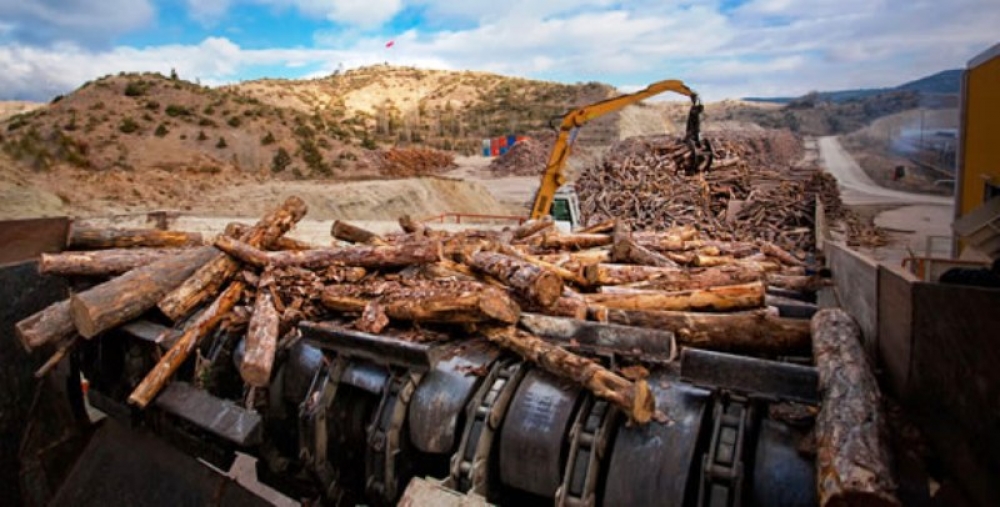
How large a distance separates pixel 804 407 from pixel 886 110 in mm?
68582

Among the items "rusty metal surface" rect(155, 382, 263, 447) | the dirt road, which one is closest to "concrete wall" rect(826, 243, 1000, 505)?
"rusty metal surface" rect(155, 382, 263, 447)

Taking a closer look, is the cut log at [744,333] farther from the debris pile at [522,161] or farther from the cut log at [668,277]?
the debris pile at [522,161]

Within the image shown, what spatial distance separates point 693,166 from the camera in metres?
19.9

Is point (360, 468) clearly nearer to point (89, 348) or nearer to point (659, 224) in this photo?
point (89, 348)

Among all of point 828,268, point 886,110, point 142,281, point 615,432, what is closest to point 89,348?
point 142,281

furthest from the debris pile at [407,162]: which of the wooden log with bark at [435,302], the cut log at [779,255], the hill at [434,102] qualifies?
the wooden log with bark at [435,302]

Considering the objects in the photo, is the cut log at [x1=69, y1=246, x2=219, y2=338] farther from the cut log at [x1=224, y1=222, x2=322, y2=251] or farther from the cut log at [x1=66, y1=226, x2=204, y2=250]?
the cut log at [x1=66, y1=226, x2=204, y2=250]

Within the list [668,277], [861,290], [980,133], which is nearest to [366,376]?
[668,277]

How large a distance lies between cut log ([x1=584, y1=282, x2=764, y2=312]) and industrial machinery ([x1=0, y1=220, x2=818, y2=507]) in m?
0.52

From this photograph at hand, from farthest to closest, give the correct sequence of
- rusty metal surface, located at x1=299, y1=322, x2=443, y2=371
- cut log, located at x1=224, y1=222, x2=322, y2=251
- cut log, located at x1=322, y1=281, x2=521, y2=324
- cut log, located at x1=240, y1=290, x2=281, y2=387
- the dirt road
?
the dirt road, cut log, located at x1=224, y1=222, x2=322, y2=251, cut log, located at x1=240, y1=290, x2=281, y2=387, cut log, located at x1=322, y1=281, x2=521, y2=324, rusty metal surface, located at x1=299, y1=322, x2=443, y2=371

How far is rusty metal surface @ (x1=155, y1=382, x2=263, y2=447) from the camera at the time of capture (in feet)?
11.9

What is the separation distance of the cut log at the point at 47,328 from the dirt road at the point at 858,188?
27.4 metres

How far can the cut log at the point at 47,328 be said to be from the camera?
4176 mm

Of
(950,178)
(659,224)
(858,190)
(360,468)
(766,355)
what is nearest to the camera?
(766,355)
